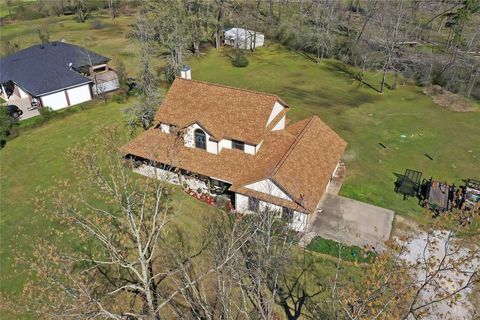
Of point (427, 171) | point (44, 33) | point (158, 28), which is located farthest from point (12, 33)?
point (427, 171)

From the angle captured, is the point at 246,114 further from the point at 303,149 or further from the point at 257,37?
the point at 257,37

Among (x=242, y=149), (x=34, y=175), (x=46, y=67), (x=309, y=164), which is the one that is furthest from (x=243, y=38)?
(x=34, y=175)

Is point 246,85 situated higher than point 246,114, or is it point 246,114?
point 246,114

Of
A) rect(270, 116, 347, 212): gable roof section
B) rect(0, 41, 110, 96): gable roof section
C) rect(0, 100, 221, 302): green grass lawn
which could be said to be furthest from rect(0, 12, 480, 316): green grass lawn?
rect(0, 41, 110, 96): gable roof section

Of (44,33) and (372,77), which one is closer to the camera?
(372,77)

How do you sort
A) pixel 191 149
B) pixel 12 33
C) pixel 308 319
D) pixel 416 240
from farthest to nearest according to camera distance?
pixel 12 33, pixel 191 149, pixel 416 240, pixel 308 319

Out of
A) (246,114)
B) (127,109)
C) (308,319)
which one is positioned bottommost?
(308,319)

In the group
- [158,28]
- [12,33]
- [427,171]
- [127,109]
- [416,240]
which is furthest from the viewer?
Result: [12,33]
